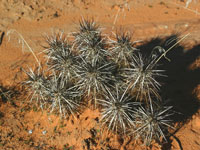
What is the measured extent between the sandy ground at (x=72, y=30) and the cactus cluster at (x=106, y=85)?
0.40 m

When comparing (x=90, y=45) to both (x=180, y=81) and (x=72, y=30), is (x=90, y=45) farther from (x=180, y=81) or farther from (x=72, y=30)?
(x=72, y=30)

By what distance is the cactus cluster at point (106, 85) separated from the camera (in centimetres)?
395

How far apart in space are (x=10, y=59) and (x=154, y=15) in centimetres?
505

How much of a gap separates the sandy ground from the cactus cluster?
40 centimetres

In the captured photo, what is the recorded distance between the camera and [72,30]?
7.48m

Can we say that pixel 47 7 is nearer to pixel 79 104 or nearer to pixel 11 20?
pixel 11 20

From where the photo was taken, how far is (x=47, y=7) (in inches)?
325

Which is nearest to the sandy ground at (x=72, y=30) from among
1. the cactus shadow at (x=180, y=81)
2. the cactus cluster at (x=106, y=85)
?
the cactus shadow at (x=180, y=81)

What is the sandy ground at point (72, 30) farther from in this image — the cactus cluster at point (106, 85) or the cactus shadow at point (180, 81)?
the cactus cluster at point (106, 85)

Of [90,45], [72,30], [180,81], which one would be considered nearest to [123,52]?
[90,45]

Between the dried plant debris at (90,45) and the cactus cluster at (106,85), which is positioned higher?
the dried plant debris at (90,45)

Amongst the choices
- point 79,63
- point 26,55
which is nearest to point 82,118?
point 79,63

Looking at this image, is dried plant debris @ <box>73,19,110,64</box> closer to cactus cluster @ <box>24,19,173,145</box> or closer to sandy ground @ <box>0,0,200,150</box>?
cactus cluster @ <box>24,19,173,145</box>

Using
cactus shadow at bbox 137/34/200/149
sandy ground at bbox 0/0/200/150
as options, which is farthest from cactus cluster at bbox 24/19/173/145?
cactus shadow at bbox 137/34/200/149
